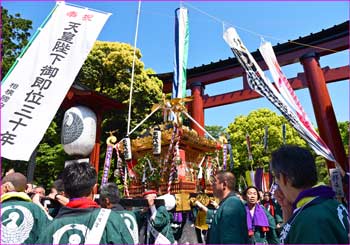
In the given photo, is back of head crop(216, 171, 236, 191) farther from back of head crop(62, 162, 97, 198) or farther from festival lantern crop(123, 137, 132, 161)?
festival lantern crop(123, 137, 132, 161)

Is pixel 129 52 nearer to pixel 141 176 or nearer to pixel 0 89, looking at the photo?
pixel 141 176

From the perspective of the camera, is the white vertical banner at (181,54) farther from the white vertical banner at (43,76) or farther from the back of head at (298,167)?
the back of head at (298,167)

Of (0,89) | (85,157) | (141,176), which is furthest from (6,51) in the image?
(0,89)

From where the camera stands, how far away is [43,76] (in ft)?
12.8

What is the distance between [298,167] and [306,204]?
0.24 metres

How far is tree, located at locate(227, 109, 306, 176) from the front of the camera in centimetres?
2562

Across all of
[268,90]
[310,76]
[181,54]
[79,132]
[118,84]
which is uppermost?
[118,84]

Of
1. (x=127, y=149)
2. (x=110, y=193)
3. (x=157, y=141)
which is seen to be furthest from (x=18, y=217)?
(x=127, y=149)

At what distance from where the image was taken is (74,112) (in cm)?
995

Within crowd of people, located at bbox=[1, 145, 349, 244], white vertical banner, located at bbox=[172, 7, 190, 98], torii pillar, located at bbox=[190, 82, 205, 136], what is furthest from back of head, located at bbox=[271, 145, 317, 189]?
torii pillar, located at bbox=[190, 82, 205, 136]

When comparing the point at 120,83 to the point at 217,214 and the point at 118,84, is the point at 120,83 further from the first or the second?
the point at 217,214

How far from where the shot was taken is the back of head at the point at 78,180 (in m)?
2.27

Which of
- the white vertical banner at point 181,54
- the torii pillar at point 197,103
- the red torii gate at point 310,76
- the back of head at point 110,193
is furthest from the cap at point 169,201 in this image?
the torii pillar at point 197,103

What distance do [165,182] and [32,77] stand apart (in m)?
3.92
